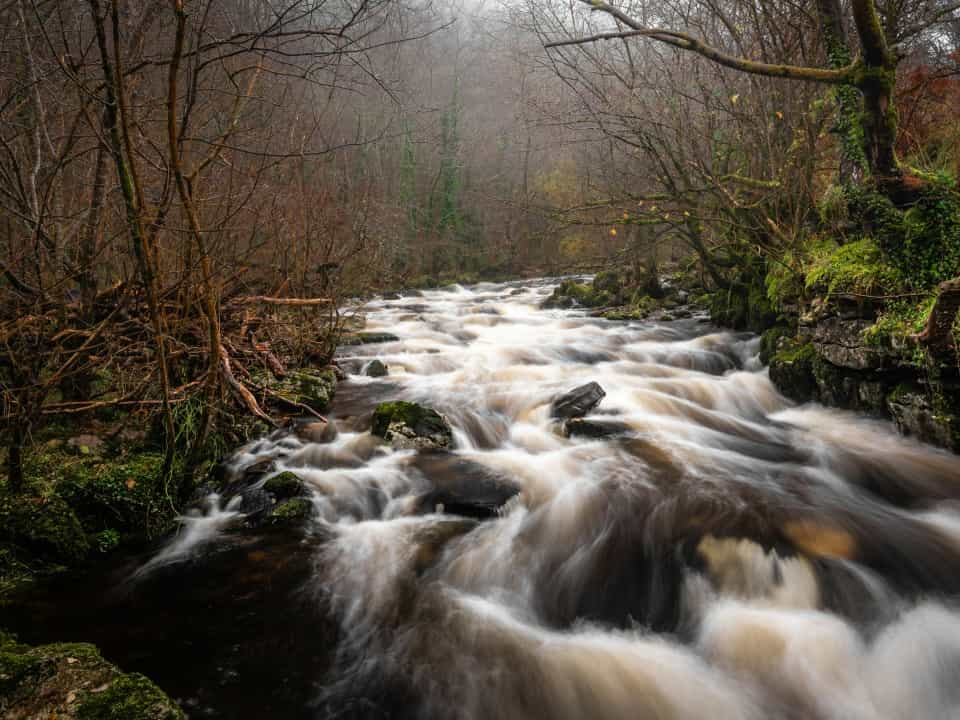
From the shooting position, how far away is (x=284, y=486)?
4.52 metres

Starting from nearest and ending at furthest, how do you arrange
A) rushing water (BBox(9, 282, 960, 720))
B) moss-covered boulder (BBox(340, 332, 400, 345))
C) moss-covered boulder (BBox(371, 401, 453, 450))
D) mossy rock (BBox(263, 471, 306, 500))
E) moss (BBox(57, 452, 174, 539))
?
rushing water (BBox(9, 282, 960, 720)) → moss (BBox(57, 452, 174, 539)) → mossy rock (BBox(263, 471, 306, 500)) → moss-covered boulder (BBox(371, 401, 453, 450)) → moss-covered boulder (BBox(340, 332, 400, 345))

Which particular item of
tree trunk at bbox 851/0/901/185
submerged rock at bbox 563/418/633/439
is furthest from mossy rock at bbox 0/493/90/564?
tree trunk at bbox 851/0/901/185

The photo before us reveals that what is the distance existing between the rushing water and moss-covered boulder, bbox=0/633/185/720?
75 cm

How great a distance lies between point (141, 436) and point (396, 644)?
283 centimetres

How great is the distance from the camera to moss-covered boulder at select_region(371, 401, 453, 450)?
5.59 meters

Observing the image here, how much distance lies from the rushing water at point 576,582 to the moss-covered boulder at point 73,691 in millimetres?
752

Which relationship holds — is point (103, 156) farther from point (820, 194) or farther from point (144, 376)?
point (820, 194)

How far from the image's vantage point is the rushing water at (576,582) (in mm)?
2852

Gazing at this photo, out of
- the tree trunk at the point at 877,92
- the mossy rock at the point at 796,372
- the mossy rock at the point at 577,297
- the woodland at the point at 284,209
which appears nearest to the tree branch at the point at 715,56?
the woodland at the point at 284,209

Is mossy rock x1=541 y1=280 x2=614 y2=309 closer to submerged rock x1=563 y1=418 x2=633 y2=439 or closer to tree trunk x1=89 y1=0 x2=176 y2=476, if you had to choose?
submerged rock x1=563 y1=418 x2=633 y2=439

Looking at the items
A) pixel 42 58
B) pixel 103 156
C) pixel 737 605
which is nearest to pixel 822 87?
pixel 737 605

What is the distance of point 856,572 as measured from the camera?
11.7 ft

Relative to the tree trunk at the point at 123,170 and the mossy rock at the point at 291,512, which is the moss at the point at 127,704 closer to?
the tree trunk at the point at 123,170

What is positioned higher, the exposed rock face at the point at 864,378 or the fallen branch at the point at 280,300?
the fallen branch at the point at 280,300
